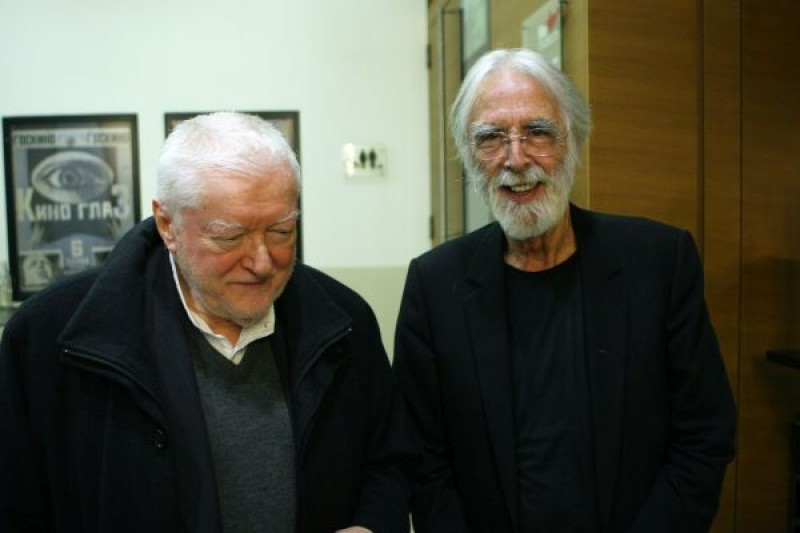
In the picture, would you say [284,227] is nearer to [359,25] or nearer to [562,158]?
[562,158]

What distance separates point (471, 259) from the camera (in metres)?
1.52

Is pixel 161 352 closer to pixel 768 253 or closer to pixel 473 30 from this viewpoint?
pixel 768 253

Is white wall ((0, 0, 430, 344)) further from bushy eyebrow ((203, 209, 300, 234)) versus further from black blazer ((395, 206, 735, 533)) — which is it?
bushy eyebrow ((203, 209, 300, 234))

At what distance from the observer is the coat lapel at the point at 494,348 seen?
1.38 meters

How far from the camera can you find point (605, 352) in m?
1.39

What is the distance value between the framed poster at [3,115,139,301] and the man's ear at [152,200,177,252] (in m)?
2.91

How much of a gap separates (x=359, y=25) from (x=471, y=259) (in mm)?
2747

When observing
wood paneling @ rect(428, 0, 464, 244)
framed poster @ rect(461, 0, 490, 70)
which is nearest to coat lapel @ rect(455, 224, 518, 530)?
framed poster @ rect(461, 0, 490, 70)

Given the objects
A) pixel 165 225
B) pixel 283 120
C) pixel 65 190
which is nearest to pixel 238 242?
pixel 165 225

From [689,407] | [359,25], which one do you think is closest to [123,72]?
[359,25]

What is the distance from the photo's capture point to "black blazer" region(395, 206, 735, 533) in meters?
1.38

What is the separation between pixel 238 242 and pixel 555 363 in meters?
0.63

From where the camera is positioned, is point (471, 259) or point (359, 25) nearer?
point (471, 259)

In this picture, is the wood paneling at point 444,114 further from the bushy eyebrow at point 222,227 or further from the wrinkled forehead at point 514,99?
the bushy eyebrow at point 222,227
